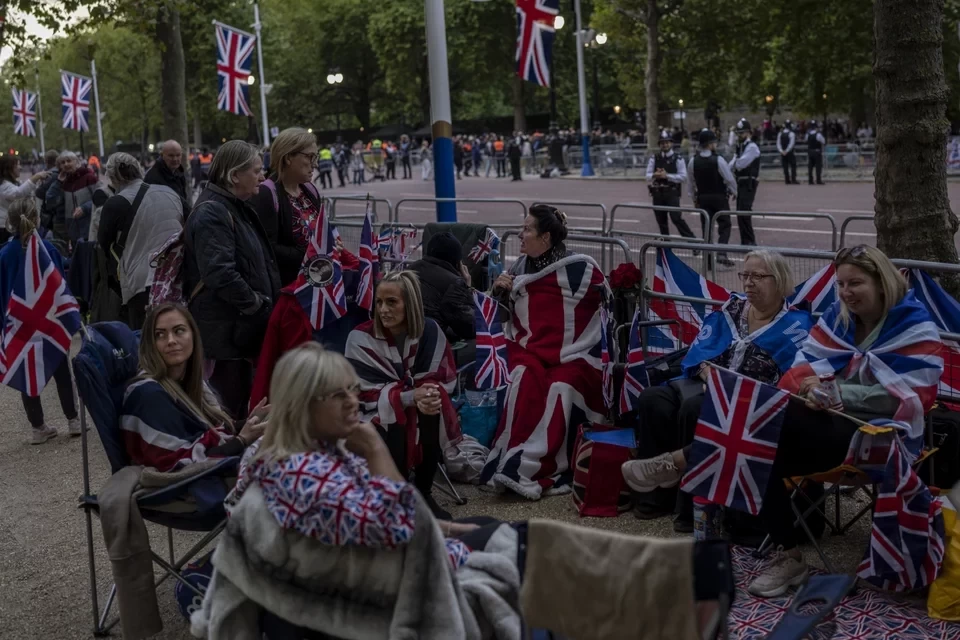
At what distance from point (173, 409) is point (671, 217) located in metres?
12.5

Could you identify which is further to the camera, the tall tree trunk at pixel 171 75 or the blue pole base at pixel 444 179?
the tall tree trunk at pixel 171 75

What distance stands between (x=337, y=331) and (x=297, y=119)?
262 ft

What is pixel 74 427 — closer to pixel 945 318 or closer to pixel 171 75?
pixel 945 318

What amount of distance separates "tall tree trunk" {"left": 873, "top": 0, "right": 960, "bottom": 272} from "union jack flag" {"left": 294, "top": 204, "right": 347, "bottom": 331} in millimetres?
3578

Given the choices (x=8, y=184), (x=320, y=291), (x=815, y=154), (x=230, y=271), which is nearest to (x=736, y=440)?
(x=320, y=291)

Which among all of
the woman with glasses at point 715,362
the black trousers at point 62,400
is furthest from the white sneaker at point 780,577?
the black trousers at point 62,400

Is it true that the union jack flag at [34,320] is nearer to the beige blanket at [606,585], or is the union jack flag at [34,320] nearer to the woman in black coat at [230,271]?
the woman in black coat at [230,271]

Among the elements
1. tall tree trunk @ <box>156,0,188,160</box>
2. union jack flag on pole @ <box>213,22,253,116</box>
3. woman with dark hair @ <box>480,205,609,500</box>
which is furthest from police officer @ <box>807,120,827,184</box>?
woman with dark hair @ <box>480,205,609,500</box>

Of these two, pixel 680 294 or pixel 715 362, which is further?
pixel 680 294

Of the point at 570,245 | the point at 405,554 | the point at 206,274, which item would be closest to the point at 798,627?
the point at 405,554

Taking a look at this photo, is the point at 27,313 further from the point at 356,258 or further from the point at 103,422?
the point at 103,422

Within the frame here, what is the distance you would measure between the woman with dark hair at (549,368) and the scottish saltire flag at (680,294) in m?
0.63

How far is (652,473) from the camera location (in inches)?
230

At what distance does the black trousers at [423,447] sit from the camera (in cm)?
627
